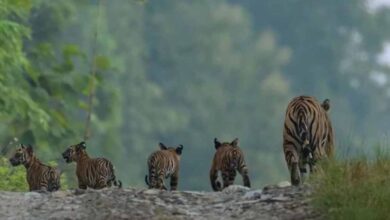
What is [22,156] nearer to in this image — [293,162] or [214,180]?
[214,180]

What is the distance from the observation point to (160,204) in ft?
47.9

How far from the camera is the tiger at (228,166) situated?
58.1ft

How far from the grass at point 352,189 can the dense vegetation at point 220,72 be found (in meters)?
33.4

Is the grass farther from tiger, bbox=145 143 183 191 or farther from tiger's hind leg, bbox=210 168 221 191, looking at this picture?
tiger, bbox=145 143 183 191

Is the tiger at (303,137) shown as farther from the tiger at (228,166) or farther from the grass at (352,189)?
the tiger at (228,166)

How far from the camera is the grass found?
1347 centimetres

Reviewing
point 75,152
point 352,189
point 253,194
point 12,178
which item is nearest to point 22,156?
point 75,152

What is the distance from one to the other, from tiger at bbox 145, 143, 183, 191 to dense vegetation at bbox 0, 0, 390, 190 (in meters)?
29.1

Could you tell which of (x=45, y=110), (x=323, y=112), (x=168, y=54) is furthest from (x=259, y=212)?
(x=168, y=54)

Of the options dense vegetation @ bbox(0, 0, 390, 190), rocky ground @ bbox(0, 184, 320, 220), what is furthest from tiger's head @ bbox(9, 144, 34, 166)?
dense vegetation @ bbox(0, 0, 390, 190)

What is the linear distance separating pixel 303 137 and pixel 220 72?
6026 cm

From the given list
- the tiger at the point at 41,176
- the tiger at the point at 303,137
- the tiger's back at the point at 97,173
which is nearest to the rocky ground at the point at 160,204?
the tiger at the point at 303,137

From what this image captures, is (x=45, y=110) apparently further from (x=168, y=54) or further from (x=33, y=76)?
(x=168, y=54)

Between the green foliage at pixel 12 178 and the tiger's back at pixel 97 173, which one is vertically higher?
the green foliage at pixel 12 178
